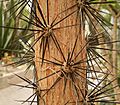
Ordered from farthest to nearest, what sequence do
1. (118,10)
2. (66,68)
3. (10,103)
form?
(10,103) → (118,10) → (66,68)

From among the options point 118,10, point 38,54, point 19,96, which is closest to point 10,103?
point 19,96

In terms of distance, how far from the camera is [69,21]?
0.63m

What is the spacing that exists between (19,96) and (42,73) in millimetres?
2956

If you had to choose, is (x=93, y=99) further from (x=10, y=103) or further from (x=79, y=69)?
(x=10, y=103)

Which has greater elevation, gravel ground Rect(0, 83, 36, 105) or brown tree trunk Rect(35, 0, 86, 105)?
brown tree trunk Rect(35, 0, 86, 105)

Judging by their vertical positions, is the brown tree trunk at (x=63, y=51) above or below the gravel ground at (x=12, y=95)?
above

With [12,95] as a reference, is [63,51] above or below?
above

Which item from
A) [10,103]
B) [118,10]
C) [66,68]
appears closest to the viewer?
[66,68]

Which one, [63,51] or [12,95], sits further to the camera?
[12,95]

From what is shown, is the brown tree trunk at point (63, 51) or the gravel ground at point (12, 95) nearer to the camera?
the brown tree trunk at point (63, 51)

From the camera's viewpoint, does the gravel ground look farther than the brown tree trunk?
Yes

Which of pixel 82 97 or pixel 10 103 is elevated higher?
pixel 82 97

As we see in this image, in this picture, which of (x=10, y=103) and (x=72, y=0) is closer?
(x=72, y=0)

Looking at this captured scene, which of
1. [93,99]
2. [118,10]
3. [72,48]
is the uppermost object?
[118,10]
